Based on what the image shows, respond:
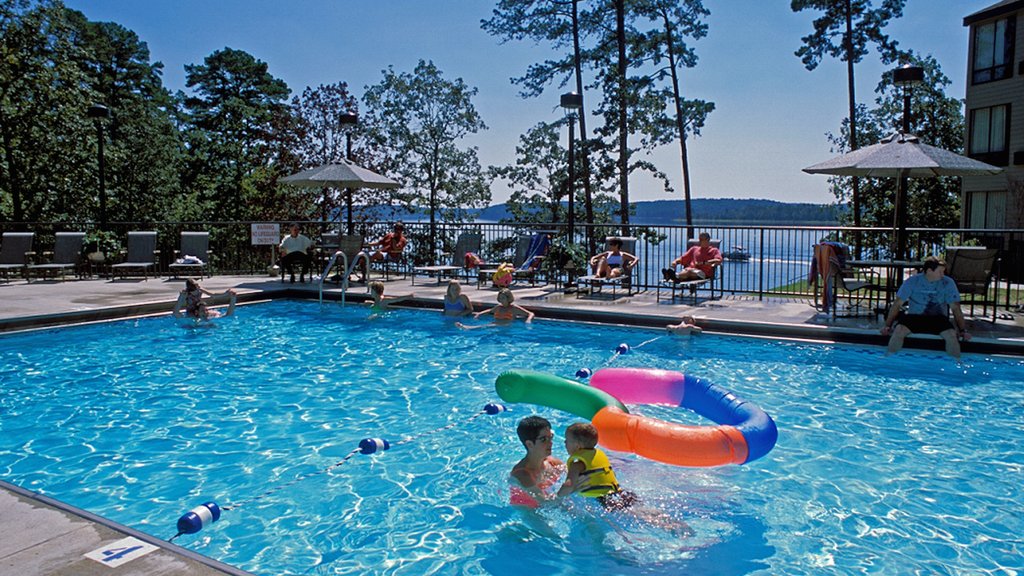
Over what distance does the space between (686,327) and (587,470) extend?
531cm

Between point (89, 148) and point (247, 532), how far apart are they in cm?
2054

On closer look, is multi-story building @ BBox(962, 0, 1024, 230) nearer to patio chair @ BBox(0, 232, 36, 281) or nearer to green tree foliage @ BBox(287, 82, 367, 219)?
green tree foliage @ BBox(287, 82, 367, 219)

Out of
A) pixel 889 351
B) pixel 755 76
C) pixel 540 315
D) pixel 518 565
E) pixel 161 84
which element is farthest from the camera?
pixel 161 84

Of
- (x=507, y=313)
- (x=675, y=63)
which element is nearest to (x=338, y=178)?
(x=507, y=313)

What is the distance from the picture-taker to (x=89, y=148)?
2088cm

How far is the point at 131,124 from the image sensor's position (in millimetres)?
29828

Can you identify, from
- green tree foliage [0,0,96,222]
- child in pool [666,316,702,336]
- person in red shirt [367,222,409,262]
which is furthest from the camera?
green tree foliage [0,0,96,222]

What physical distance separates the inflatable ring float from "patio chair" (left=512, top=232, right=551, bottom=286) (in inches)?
271

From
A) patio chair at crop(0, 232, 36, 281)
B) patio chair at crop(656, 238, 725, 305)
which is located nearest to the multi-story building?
patio chair at crop(656, 238, 725, 305)

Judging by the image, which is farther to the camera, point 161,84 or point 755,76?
point 161,84

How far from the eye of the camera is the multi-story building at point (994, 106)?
2186cm

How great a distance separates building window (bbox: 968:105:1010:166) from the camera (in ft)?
73.8

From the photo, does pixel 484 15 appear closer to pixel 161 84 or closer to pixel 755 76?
pixel 755 76

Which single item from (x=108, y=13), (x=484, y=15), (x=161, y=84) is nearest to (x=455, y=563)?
(x=484, y=15)
